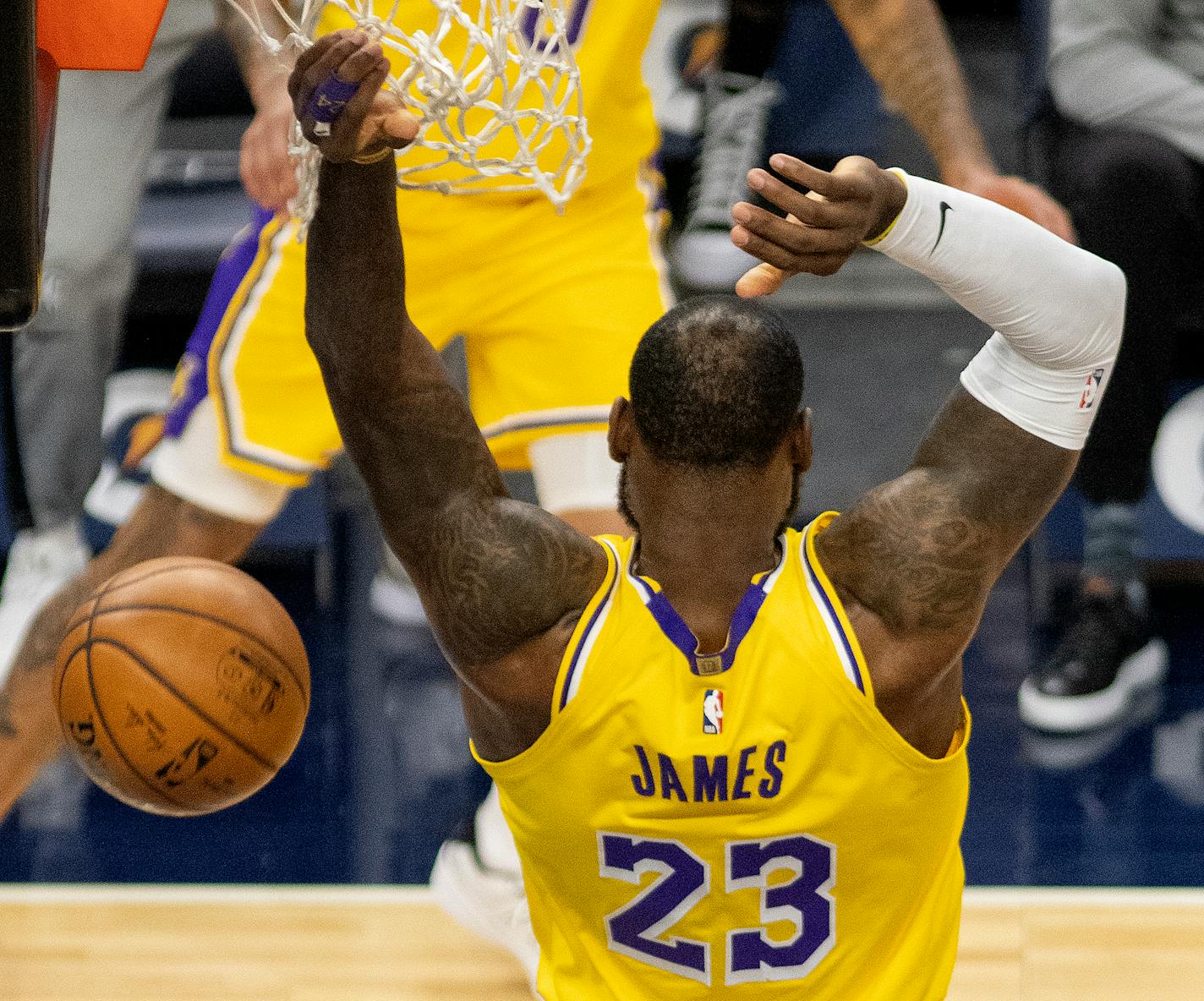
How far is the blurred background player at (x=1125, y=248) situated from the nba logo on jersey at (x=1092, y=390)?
221 centimetres

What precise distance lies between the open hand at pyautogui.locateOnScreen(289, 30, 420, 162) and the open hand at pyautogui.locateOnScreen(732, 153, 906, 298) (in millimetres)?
354

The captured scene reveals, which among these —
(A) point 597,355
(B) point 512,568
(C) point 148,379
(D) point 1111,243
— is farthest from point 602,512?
(C) point 148,379

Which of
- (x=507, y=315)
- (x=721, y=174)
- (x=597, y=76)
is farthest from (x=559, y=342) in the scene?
(x=721, y=174)

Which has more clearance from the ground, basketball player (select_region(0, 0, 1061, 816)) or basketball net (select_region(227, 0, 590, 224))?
basketball net (select_region(227, 0, 590, 224))

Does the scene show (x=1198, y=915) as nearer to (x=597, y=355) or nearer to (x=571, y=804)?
(x=597, y=355)

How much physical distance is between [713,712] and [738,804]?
10 cm

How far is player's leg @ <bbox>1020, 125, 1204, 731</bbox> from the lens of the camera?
4098 millimetres

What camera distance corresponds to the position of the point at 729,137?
5285mm

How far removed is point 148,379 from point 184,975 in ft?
6.82

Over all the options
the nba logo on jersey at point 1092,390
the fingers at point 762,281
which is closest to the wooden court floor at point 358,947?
the nba logo on jersey at point 1092,390

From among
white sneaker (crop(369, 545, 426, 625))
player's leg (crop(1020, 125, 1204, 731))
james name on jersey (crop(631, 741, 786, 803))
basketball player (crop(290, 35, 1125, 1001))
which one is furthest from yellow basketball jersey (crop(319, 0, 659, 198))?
white sneaker (crop(369, 545, 426, 625))

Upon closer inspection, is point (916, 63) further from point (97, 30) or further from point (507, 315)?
point (97, 30)

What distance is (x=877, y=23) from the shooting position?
115 inches

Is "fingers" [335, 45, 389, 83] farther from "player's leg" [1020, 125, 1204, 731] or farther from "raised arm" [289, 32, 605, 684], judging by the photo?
"player's leg" [1020, 125, 1204, 731]
